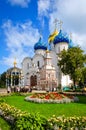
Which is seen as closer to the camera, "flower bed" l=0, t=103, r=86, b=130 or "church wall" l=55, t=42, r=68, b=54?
"flower bed" l=0, t=103, r=86, b=130

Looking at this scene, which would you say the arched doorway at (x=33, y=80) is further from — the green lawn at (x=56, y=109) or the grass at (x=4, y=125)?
the grass at (x=4, y=125)

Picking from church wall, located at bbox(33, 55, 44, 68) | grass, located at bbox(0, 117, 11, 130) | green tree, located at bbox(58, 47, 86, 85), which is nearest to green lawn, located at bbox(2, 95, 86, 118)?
grass, located at bbox(0, 117, 11, 130)

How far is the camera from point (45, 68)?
180ft

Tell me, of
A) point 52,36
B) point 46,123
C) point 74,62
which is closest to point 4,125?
point 46,123

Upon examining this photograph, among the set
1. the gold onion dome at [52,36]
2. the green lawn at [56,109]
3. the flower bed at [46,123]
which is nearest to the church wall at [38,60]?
the gold onion dome at [52,36]

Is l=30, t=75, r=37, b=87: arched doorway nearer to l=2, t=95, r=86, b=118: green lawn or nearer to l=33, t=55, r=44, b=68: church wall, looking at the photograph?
l=33, t=55, r=44, b=68: church wall

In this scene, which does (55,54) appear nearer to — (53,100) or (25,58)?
(25,58)

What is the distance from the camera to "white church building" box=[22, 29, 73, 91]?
176 feet

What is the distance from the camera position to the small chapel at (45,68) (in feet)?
176

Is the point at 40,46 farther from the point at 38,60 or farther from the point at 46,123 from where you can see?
the point at 46,123

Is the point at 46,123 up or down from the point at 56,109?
down

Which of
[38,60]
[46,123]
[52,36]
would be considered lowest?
[46,123]

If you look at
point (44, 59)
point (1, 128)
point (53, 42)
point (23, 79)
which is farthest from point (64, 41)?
point (1, 128)

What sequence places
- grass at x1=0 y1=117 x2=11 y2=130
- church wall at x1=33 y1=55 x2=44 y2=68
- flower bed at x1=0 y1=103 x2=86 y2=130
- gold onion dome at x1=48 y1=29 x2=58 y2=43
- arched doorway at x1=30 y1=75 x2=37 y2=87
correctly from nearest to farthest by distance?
flower bed at x1=0 y1=103 x2=86 y2=130, grass at x1=0 y1=117 x2=11 y2=130, arched doorway at x1=30 y1=75 x2=37 y2=87, church wall at x1=33 y1=55 x2=44 y2=68, gold onion dome at x1=48 y1=29 x2=58 y2=43
